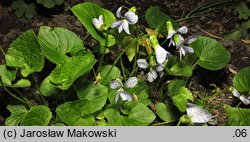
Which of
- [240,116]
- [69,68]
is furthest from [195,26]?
[69,68]

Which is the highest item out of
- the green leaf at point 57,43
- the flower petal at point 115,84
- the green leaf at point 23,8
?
the green leaf at point 57,43

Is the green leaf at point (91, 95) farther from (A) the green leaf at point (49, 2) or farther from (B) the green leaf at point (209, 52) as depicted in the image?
(A) the green leaf at point (49, 2)

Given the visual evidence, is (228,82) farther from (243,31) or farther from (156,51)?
(156,51)

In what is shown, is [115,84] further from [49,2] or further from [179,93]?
[49,2]

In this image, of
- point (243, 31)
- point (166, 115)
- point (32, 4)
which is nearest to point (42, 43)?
point (166, 115)

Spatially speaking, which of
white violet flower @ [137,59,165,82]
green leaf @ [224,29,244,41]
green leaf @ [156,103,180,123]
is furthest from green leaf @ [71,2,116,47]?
green leaf @ [224,29,244,41]

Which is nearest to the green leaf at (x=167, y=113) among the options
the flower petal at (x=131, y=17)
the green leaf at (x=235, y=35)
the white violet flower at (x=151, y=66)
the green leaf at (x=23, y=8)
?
the white violet flower at (x=151, y=66)
